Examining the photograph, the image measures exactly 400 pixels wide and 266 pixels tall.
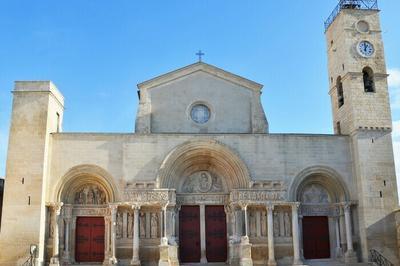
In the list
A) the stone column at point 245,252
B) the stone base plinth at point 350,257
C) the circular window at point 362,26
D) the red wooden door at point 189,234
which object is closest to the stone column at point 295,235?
the stone base plinth at point 350,257

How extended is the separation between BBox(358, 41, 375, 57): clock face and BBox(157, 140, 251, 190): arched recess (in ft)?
24.3

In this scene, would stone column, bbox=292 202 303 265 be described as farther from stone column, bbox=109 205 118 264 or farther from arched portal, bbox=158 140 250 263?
stone column, bbox=109 205 118 264

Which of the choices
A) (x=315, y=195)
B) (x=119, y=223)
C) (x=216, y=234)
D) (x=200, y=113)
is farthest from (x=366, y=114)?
(x=119, y=223)

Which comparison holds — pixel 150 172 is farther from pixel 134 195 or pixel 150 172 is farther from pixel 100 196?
pixel 100 196

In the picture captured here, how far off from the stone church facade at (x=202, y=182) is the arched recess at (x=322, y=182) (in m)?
0.05

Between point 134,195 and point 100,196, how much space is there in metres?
1.80

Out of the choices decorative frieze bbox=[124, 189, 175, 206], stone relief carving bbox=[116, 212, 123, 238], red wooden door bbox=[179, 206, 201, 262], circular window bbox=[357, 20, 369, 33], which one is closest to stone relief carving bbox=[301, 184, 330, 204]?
red wooden door bbox=[179, 206, 201, 262]

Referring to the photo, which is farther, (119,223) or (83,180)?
(83,180)

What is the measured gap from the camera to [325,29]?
2441 cm

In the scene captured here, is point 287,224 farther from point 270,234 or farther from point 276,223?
point 270,234

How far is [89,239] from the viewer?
2058 centimetres

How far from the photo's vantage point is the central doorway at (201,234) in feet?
68.1

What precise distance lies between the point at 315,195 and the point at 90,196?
31.4ft

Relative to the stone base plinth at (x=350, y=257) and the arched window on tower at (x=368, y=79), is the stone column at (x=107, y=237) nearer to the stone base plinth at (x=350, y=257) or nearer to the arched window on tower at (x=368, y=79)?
the stone base plinth at (x=350, y=257)
